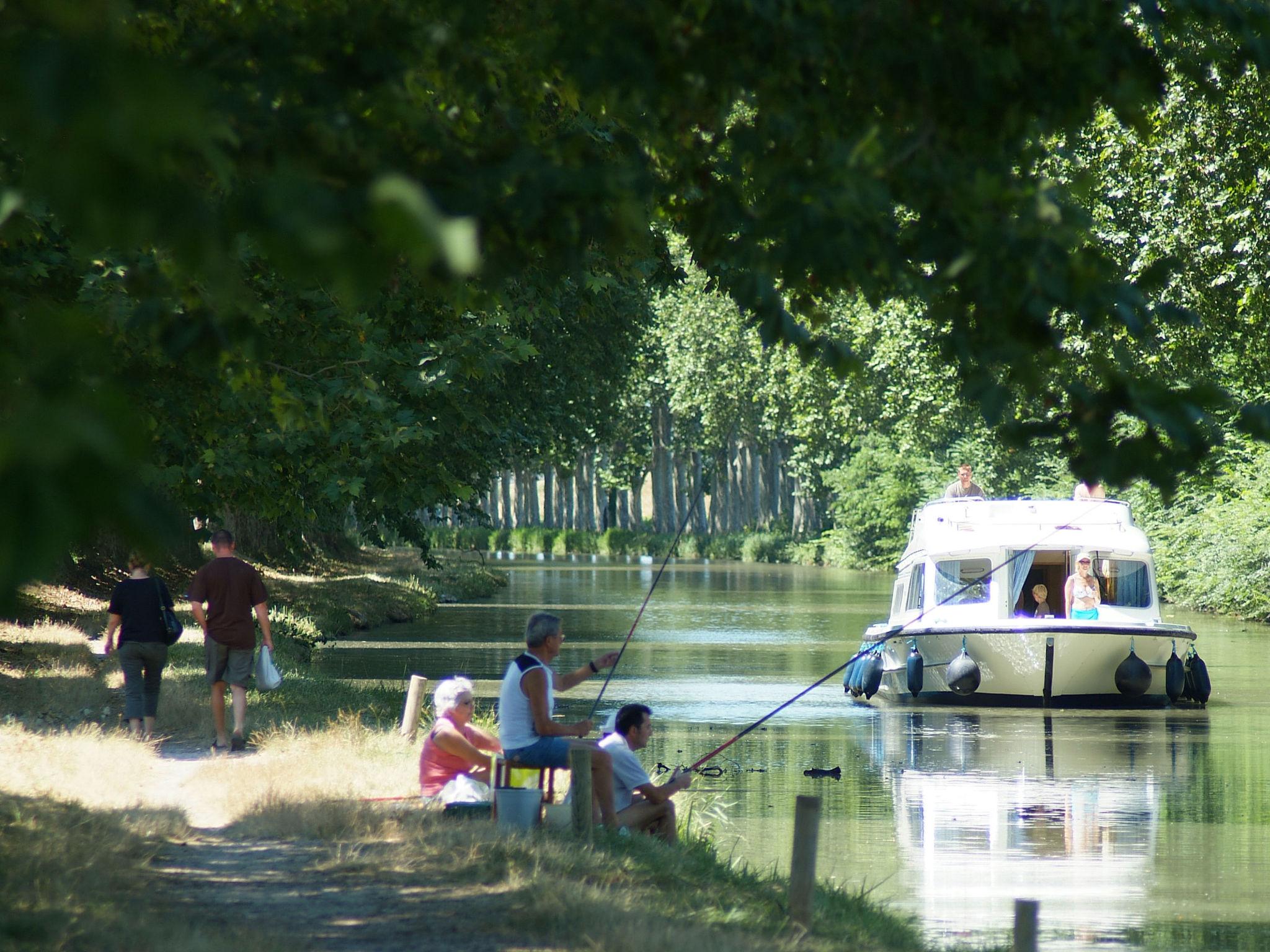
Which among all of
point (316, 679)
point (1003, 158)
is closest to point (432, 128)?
point (1003, 158)

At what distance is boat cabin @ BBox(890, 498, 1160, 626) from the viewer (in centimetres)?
2514

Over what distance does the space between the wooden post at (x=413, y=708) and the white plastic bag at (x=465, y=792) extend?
3427 mm

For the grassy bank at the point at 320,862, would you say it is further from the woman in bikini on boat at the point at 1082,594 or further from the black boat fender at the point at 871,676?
the woman in bikini on boat at the point at 1082,594

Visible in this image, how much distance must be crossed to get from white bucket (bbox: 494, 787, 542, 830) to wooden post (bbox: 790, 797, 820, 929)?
81.7 inches

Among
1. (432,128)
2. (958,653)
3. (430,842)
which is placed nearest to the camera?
(432,128)

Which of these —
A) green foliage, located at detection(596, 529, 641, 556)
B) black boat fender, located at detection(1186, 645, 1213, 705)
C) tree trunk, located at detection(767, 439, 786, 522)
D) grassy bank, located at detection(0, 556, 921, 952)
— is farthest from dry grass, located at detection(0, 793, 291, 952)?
tree trunk, located at detection(767, 439, 786, 522)

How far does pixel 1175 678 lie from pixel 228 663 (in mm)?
13906

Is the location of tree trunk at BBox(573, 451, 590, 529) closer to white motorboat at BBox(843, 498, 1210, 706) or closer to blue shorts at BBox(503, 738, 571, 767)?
white motorboat at BBox(843, 498, 1210, 706)

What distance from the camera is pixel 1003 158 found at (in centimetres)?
668

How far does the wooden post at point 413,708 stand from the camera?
47.8 feet

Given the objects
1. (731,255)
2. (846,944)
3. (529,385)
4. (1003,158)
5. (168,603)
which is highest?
(529,385)

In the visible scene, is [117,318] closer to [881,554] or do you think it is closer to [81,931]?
[81,931]

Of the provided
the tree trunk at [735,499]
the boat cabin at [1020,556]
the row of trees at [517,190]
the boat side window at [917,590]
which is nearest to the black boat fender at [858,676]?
the boat cabin at [1020,556]

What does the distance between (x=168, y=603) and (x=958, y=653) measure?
41.7 feet
